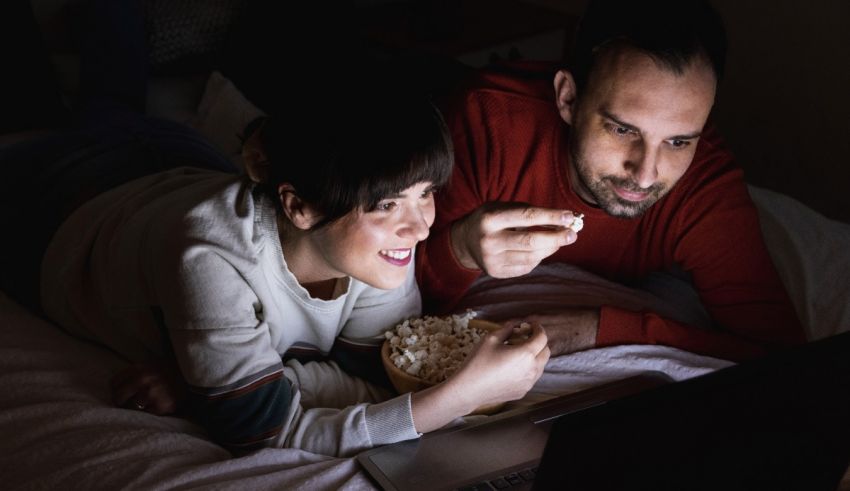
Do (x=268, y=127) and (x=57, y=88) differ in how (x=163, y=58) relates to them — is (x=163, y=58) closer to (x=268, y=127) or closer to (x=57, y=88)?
(x=57, y=88)

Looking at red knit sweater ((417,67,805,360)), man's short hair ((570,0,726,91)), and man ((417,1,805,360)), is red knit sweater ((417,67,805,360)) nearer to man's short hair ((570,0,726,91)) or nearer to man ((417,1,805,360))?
man ((417,1,805,360))

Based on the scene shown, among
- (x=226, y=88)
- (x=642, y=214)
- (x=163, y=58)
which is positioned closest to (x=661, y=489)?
(x=642, y=214)

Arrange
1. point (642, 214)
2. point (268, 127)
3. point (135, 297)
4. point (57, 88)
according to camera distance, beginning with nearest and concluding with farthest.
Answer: point (268, 127) < point (135, 297) < point (642, 214) < point (57, 88)

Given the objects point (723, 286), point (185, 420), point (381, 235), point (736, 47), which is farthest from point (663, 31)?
point (736, 47)

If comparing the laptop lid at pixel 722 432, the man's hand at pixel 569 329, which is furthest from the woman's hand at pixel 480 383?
the laptop lid at pixel 722 432

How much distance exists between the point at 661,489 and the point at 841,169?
6.31 ft

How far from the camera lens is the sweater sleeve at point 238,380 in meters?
1.10

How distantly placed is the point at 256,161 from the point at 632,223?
741 mm

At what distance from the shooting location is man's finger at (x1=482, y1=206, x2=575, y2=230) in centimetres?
121

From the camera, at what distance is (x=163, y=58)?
2211mm

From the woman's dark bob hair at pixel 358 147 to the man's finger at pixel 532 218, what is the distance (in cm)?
16

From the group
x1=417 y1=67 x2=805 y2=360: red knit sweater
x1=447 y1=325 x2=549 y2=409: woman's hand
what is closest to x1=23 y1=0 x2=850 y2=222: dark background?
x1=417 y1=67 x2=805 y2=360: red knit sweater

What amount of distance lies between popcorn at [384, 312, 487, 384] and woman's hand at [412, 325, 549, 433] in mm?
81

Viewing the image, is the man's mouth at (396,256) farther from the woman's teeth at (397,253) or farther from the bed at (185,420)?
the bed at (185,420)
